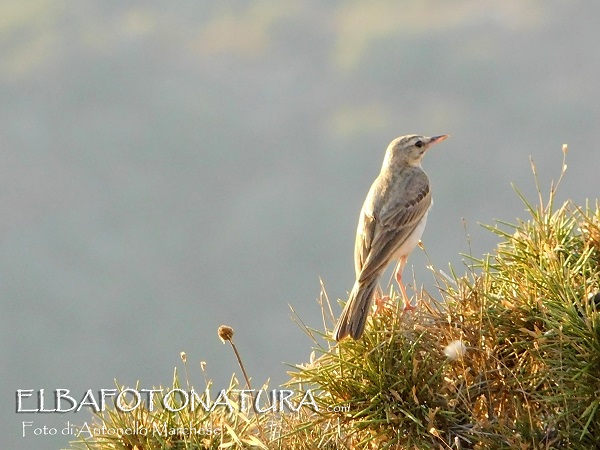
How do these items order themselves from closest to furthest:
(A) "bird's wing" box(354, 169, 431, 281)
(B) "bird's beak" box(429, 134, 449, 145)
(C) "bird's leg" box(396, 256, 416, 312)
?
(C) "bird's leg" box(396, 256, 416, 312)
(A) "bird's wing" box(354, 169, 431, 281)
(B) "bird's beak" box(429, 134, 449, 145)

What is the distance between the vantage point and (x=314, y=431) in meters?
5.48

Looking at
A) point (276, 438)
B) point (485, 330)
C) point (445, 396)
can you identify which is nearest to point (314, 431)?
point (276, 438)

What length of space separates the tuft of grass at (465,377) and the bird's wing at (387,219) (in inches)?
53.6

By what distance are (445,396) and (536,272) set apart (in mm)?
905

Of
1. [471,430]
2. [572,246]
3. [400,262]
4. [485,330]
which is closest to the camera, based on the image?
[471,430]

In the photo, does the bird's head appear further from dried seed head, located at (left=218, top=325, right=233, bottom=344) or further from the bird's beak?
dried seed head, located at (left=218, top=325, right=233, bottom=344)

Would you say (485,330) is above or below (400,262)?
below

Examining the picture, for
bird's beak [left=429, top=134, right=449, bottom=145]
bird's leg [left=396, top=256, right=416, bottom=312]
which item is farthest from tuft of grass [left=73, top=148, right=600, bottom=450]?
bird's beak [left=429, top=134, right=449, bottom=145]

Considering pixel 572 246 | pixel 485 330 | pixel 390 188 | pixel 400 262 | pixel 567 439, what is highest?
pixel 390 188

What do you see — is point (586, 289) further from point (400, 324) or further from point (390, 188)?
point (390, 188)

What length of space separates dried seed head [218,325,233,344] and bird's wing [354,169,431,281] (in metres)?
1.39

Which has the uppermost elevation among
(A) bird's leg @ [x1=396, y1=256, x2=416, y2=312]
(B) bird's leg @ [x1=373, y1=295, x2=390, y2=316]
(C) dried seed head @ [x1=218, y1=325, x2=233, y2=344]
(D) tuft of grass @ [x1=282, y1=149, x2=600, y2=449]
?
(A) bird's leg @ [x1=396, y1=256, x2=416, y2=312]

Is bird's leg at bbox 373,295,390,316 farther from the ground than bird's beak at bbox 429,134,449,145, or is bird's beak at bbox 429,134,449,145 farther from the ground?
bird's beak at bbox 429,134,449,145

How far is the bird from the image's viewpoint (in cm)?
696
